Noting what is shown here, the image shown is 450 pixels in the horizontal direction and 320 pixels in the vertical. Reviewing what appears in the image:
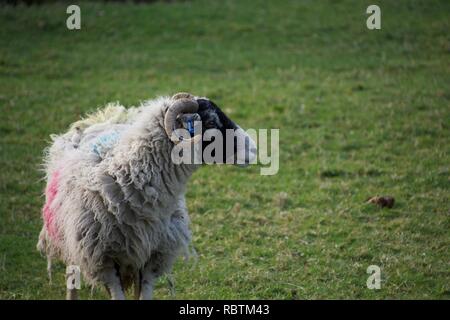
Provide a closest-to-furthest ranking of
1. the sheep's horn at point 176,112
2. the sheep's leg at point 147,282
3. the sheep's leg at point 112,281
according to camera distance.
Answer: the sheep's horn at point 176,112
the sheep's leg at point 112,281
the sheep's leg at point 147,282

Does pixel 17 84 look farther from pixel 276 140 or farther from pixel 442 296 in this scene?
pixel 442 296

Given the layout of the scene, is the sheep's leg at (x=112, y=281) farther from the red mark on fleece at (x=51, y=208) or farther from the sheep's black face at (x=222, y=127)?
the sheep's black face at (x=222, y=127)

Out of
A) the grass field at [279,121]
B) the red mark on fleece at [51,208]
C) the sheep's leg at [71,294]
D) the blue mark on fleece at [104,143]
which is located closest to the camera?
the blue mark on fleece at [104,143]

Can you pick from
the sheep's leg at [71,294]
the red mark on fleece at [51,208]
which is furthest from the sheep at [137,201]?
the sheep's leg at [71,294]

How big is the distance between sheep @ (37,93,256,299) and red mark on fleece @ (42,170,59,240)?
0.72 feet

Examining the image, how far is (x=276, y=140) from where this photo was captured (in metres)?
10.8

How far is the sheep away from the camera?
5.86m

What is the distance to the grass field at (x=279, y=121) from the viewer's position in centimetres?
741

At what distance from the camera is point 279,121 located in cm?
1187

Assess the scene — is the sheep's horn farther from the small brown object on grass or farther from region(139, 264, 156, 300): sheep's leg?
the small brown object on grass

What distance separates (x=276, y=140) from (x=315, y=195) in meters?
1.81

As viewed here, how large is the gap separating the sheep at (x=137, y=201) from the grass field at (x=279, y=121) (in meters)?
0.96

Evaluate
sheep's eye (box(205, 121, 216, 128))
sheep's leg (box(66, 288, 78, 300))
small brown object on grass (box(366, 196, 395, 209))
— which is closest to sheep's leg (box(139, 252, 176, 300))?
sheep's leg (box(66, 288, 78, 300))

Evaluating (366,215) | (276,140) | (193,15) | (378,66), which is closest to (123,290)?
(366,215)
